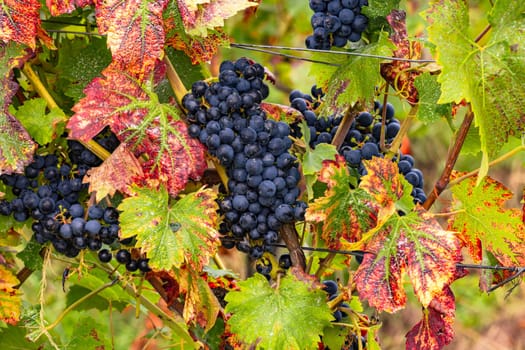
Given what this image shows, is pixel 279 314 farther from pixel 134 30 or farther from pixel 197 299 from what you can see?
pixel 134 30

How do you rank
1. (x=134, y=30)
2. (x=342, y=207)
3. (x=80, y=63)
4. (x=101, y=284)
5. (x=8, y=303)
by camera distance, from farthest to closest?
(x=101, y=284) < (x=8, y=303) < (x=80, y=63) < (x=342, y=207) < (x=134, y=30)

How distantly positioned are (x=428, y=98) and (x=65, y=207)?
0.69 metres

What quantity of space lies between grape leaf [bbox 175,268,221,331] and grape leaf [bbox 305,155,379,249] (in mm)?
249

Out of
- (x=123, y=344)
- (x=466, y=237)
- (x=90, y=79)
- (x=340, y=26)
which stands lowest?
(x=123, y=344)

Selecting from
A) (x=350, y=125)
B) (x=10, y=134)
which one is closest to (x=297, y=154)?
(x=350, y=125)

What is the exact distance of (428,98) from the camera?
133 cm

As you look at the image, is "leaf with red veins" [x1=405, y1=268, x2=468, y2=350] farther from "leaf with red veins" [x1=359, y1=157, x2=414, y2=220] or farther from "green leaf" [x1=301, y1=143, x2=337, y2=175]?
"green leaf" [x1=301, y1=143, x2=337, y2=175]

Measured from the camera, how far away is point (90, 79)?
1364mm

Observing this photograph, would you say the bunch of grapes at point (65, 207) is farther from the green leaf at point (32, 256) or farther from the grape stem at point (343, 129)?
the grape stem at point (343, 129)

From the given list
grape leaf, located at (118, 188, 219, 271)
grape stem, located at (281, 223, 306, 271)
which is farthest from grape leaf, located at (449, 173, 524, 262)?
grape leaf, located at (118, 188, 219, 271)

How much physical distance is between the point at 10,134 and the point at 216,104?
0.35 meters

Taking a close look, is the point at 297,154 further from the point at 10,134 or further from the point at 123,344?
the point at 123,344

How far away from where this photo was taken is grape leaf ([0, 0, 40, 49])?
1.19 meters

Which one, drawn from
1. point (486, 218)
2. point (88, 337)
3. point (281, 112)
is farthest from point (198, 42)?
point (88, 337)
